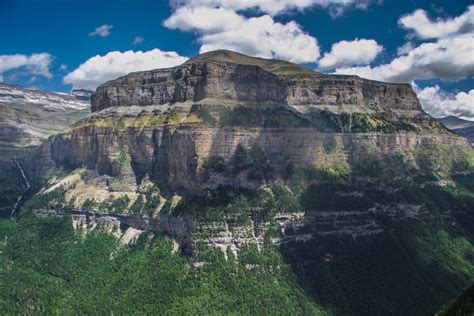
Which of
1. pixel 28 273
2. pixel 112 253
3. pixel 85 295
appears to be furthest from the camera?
pixel 112 253

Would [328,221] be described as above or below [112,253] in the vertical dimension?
above

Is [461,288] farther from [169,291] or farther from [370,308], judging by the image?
[169,291]

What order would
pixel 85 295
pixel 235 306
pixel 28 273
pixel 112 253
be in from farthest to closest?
pixel 112 253, pixel 28 273, pixel 85 295, pixel 235 306

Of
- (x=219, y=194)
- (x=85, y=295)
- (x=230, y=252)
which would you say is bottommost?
(x=85, y=295)

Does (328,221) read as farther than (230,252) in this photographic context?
Yes

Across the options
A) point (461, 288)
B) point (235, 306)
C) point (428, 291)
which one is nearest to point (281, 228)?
point (235, 306)

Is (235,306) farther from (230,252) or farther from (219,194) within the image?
(219,194)

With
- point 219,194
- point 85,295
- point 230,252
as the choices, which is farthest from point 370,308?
point 85,295
